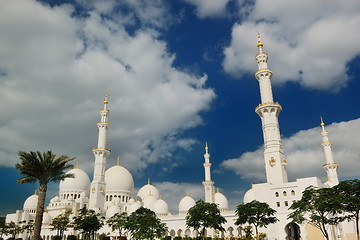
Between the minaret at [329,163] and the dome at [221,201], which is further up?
the minaret at [329,163]

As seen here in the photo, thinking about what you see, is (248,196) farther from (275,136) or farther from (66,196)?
(66,196)

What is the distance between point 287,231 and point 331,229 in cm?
552

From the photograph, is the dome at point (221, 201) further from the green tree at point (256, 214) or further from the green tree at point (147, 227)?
the green tree at point (256, 214)

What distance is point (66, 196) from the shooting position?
7056 centimetres

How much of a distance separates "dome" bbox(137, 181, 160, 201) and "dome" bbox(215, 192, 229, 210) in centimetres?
1761

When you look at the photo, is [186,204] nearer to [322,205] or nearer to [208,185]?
[208,185]

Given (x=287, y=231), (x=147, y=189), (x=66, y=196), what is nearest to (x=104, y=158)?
(x=66, y=196)

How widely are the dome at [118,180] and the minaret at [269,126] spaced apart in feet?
130

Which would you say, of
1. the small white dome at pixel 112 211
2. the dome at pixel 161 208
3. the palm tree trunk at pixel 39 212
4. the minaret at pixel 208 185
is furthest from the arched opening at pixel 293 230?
the small white dome at pixel 112 211

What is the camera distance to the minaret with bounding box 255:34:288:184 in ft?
141

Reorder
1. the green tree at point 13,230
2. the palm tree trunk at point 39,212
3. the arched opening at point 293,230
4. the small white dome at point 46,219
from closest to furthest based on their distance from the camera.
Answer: the palm tree trunk at point 39,212 < the arched opening at point 293,230 < the green tree at point 13,230 < the small white dome at point 46,219

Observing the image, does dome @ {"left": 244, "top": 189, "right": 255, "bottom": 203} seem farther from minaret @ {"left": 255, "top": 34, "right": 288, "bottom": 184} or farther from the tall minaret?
the tall minaret

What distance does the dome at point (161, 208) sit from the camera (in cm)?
6344

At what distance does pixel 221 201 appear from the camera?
69.2 metres
